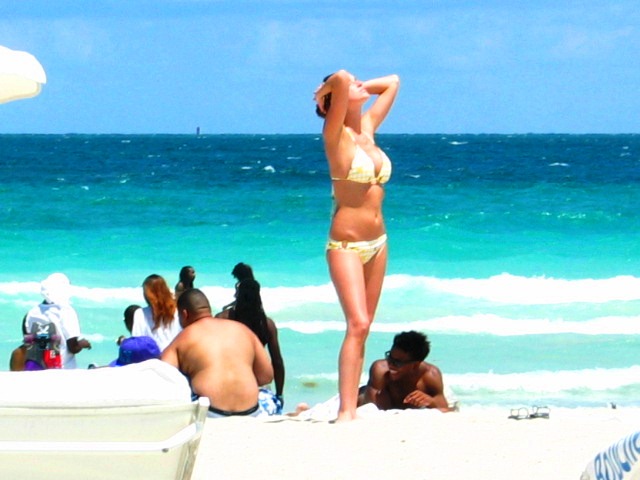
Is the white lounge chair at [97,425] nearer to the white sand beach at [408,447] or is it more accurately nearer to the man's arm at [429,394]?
the white sand beach at [408,447]

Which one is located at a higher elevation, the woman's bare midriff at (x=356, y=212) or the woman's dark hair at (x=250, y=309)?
the woman's bare midriff at (x=356, y=212)

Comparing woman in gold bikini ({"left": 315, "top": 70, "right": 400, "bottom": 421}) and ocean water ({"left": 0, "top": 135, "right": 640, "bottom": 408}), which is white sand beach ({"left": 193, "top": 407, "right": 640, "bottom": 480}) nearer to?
woman in gold bikini ({"left": 315, "top": 70, "right": 400, "bottom": 421})

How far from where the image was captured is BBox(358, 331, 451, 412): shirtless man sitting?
7.07m

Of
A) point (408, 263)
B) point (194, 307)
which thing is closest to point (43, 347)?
point (194, 307)

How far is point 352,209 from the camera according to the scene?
225 inches

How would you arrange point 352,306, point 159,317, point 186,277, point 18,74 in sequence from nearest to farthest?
point 18,74 < point 352,306 < point 159,317 < point 186,277

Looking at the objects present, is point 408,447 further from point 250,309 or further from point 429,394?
point 250,309

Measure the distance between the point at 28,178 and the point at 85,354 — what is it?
99.9ft

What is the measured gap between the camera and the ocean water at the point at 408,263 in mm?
11703

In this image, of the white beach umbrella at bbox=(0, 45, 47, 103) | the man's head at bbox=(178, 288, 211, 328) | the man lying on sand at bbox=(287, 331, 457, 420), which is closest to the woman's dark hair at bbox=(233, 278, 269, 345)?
the man lying on sand at bbox=(287, 331, 457, 420)

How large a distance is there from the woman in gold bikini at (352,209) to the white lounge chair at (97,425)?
1.46 metres

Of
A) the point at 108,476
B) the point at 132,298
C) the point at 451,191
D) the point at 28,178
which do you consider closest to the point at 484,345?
the point at 132,298

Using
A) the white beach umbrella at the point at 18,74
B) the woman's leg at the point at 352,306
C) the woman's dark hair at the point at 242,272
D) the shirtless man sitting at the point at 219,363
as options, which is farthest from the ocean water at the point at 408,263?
the white beach umbrella at the point at 18,74

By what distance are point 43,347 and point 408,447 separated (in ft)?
9.80
